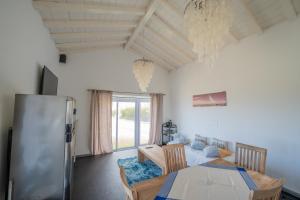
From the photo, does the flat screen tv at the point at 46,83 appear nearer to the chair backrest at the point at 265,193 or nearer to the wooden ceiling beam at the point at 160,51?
the wooden ceiling beam at the point at 160,51

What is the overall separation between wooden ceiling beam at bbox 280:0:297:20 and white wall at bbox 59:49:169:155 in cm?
398

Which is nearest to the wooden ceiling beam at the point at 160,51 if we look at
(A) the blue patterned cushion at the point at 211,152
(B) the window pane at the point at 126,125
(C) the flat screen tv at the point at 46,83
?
(B) the window pane at the point at 126,125

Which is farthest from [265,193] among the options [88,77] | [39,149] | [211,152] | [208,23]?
[88,77]

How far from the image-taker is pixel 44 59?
2883 mm

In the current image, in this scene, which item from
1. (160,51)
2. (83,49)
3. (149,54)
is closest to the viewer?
(83,49)

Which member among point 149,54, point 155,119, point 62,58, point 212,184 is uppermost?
point 149,54

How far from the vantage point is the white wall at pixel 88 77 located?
14.6 ft

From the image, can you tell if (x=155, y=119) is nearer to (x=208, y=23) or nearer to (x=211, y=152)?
(x=211, y=152)

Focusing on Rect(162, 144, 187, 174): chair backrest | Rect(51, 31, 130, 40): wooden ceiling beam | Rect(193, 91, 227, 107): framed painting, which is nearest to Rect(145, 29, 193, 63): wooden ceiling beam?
Rect(51, 31, 130, 40): wooden ceiling beam

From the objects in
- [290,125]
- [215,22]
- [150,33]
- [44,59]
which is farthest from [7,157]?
[290,125]

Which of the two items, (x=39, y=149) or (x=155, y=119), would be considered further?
(x=155, y=119)

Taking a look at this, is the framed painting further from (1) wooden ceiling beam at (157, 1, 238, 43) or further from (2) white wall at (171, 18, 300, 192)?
(1) wooden ceiling beam at (157, 1, 238, 43)

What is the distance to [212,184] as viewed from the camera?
142 cm

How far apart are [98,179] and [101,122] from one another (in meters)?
1.87
